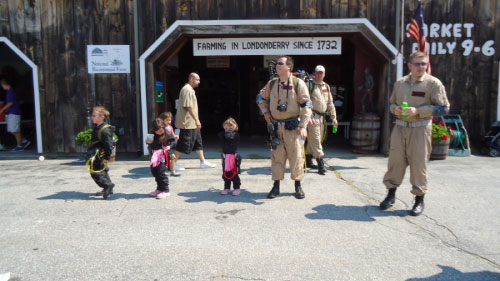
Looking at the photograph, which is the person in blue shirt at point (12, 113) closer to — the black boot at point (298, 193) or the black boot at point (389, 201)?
the black boot at point (298, 193)

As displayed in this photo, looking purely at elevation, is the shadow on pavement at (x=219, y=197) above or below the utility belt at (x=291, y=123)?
below

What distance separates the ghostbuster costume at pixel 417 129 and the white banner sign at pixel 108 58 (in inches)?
237

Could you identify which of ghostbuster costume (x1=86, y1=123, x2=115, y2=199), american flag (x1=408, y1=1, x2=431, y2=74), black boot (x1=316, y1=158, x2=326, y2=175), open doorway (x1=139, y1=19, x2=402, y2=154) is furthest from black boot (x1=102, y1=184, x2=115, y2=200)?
american flag (x1=408, y1=1, x2=431, y2=74)

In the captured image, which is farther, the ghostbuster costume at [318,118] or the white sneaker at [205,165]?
the white sneaker at [205,165]

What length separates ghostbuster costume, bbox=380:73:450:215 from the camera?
4.57m

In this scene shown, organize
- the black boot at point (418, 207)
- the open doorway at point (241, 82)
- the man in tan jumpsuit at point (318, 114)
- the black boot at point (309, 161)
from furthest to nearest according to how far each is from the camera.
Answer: the open doorway at point (241, 82)
the black boot at point (309, 161)
the man in tan jumpsuit at point (318, 114)
the black boot at point (418, 207)

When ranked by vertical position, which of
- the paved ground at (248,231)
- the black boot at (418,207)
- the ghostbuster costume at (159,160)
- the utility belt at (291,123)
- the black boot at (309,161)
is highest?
the utility belt at (291,123)

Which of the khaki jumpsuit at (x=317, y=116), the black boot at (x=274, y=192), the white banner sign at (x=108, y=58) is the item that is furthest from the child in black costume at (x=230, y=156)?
the white banner sign at (x=108, y=58)

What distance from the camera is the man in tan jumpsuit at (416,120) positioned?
14.9 ft

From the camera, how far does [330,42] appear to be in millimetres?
8492

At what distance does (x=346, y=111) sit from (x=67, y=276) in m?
11.1

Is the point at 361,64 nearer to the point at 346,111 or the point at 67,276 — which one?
the point at 346,111

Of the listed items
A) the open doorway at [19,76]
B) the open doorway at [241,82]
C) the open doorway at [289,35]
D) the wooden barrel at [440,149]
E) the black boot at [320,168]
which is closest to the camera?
the black boot at [320,168]

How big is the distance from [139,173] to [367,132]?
4.96 metres
